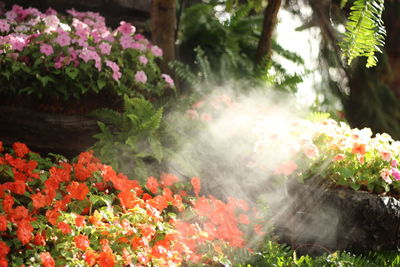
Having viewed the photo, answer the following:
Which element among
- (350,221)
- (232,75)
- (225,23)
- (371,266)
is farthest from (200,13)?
A: (371,266)

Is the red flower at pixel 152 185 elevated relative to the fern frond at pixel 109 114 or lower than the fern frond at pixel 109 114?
lower

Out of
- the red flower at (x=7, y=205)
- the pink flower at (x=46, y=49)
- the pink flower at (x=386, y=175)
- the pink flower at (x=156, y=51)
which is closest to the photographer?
the red flower at (x=7, y=205)

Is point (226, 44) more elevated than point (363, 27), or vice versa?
point (363, 27)

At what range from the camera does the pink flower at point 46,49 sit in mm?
3982

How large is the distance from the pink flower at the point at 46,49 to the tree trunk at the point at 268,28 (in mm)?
2786

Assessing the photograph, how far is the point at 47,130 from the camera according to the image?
4.07m

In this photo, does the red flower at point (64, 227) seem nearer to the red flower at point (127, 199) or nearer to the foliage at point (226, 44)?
the red flower at point (127, 199)

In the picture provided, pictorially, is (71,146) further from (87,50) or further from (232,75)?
(232,75)

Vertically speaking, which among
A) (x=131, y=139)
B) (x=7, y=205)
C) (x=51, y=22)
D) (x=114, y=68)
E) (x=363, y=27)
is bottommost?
(x=7, y=205)

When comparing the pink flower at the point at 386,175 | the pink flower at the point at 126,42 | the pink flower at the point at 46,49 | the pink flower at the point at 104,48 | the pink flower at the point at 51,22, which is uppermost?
the pink flower at the point at 51,22

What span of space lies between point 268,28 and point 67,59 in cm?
277

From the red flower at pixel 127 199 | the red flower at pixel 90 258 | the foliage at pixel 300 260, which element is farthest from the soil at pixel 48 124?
the foliage at pixel 300 260

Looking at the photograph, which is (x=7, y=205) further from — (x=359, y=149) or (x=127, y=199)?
(x=359, y=149)

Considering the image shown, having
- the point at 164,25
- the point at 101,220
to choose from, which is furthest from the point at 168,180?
the point at 164,25
